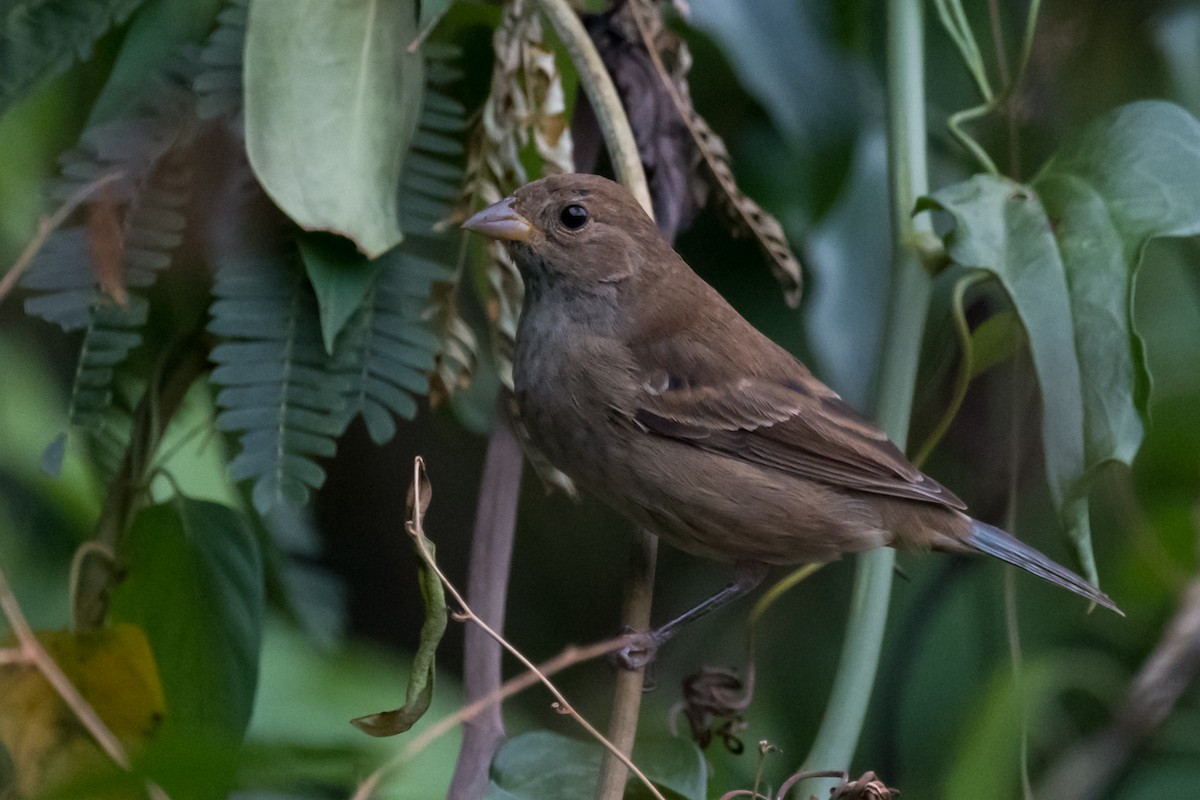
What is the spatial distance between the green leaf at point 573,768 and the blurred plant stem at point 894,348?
0.21 m

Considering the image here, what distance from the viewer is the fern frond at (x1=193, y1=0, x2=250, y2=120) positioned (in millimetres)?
2232

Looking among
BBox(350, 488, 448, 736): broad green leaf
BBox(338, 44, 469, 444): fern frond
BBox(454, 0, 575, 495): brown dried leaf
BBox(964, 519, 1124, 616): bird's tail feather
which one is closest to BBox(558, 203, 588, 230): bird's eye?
BBox(454, 0, 575, 495): brown dried leaf

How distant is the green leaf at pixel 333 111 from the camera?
81.0 inches

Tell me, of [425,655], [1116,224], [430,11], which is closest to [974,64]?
[1116,224]

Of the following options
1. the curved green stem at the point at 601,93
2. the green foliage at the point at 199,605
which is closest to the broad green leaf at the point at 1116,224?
the curved green stem at the point at 601,93

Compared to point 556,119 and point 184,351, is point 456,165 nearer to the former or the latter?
point 556,119

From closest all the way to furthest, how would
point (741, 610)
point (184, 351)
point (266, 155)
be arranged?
point (266, 155) < point (184, 351) < point (741, 610)

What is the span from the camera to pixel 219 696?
7.47 feet

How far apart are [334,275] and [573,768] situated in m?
0.97

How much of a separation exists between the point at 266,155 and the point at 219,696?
3.23 ft

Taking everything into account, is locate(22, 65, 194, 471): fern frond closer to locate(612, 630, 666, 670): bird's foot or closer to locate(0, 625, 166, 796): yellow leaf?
locate(0, 625, 166, 796): yellow leaf

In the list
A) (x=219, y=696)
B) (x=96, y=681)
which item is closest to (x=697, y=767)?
(x=219, y=696)

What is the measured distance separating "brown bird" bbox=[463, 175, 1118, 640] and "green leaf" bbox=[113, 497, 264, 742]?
61 cm

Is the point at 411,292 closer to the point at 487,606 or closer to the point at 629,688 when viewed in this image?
the point at 487,606
